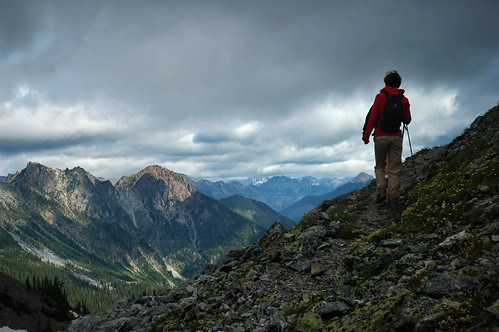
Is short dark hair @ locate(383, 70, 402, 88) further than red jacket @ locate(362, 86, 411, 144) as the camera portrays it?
Yes

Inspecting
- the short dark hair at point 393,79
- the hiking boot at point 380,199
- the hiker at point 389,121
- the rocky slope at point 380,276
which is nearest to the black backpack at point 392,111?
the hiker at point 389,121

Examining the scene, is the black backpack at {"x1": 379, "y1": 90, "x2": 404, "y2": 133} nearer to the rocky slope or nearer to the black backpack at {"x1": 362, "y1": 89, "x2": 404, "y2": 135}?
the black backpack at {"x1": 362, "y1": 89, "x2": 404, "y2": 135}

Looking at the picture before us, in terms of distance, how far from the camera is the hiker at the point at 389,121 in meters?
14.1

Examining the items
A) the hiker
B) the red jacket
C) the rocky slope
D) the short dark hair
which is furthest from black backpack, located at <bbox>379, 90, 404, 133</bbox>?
the rocky slope

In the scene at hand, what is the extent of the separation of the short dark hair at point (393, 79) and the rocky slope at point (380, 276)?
561cm

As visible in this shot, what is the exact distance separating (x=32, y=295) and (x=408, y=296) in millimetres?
244489

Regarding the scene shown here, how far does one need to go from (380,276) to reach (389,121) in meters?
8.90

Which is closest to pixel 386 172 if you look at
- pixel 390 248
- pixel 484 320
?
pixel 390 248

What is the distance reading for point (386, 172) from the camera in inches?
624

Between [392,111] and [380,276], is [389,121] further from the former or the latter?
[380,276]

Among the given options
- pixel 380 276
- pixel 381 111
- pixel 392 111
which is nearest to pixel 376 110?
pixel 381 111

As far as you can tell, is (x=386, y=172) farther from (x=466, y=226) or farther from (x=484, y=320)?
(x=484, y=320)

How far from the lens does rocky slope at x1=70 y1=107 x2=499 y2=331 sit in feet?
18.6

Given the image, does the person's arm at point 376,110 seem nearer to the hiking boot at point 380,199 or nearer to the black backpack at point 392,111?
Answer: the black backpack at point 392,111
